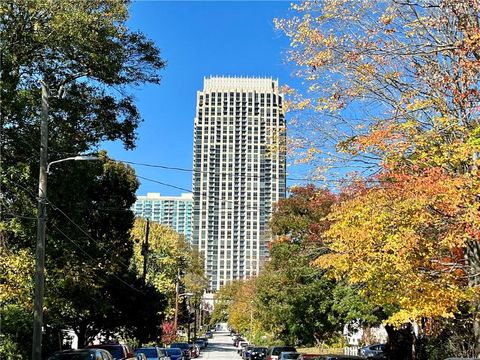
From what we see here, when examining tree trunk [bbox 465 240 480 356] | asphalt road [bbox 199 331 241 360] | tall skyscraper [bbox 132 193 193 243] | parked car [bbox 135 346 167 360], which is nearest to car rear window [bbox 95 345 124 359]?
parked car [bbox 135 346 167 360]

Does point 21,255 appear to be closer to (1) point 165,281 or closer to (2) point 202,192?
(2) point 202,192

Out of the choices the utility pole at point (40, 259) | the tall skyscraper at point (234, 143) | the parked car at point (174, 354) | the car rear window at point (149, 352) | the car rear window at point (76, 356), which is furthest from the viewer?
the parked car at point (174, 354)

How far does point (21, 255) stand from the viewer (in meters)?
20.5

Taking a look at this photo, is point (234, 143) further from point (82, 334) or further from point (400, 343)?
point (82, 334)

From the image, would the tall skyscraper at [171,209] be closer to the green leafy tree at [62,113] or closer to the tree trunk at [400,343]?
the tree trunk at [400,343]

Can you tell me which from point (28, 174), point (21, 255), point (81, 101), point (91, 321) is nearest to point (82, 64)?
point (81, 101)

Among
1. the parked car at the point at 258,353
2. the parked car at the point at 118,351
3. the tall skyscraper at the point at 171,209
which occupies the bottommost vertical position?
the parked car at the point at 258,353

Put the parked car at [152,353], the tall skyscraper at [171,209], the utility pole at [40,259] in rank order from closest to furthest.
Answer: the utility pole at [40,259] → the parked car at [152,353] → the tall skyscraper at [171,209]

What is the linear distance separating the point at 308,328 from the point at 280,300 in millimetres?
2783

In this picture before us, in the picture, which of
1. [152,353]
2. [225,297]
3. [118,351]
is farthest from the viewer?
[225,297]

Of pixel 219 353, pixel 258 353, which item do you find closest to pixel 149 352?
pixel 258 353

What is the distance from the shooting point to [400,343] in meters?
30.1

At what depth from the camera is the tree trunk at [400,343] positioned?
29.6 metres

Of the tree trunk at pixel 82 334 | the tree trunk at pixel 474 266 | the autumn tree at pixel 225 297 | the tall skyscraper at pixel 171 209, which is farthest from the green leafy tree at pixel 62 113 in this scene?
the autumn tree at pixel 225 297
